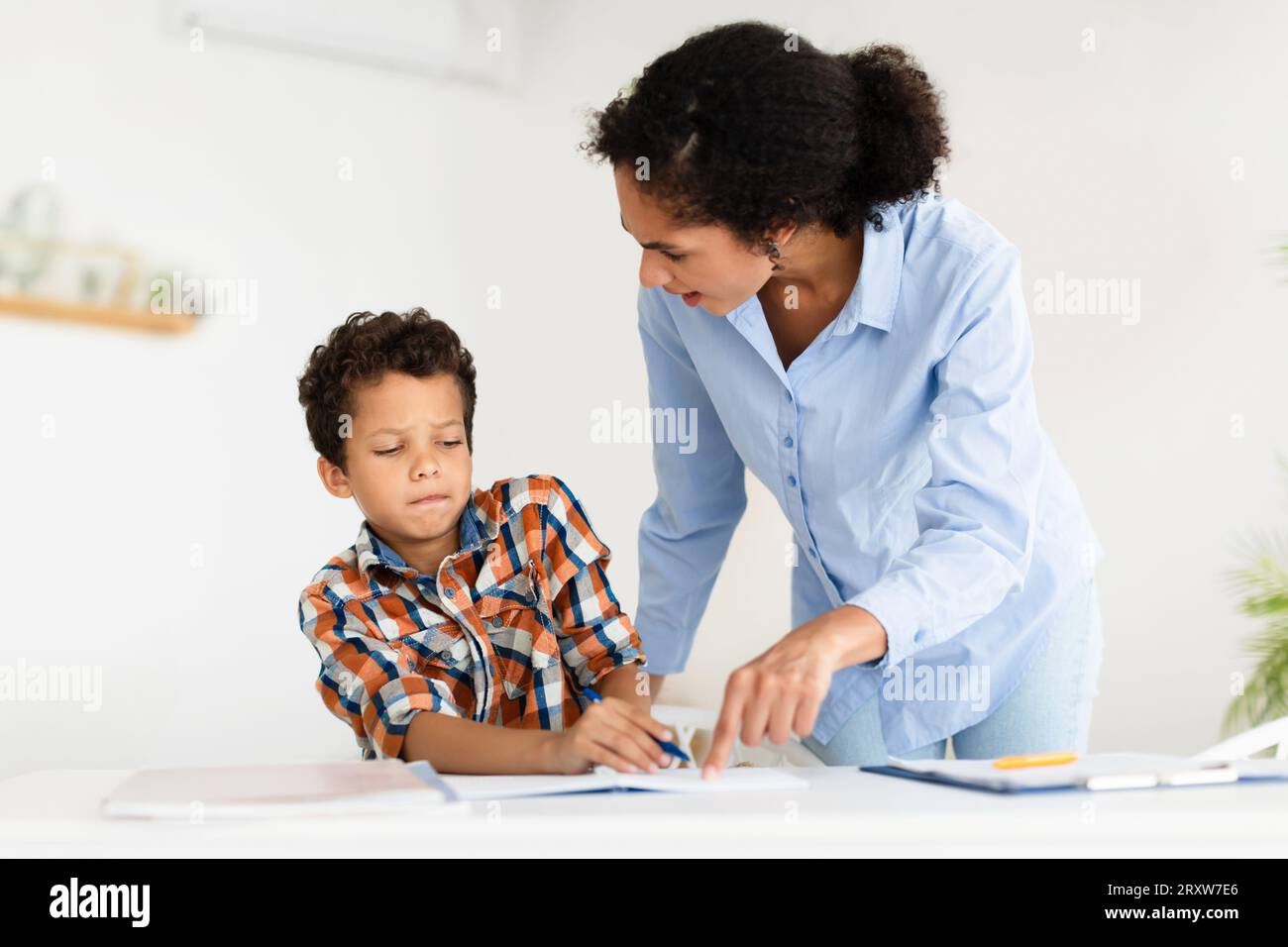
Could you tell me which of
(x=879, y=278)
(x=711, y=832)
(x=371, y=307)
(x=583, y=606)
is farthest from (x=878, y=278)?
(x=371, y=307)

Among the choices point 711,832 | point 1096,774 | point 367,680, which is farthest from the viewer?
point 367,680

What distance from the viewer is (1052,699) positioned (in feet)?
5.24

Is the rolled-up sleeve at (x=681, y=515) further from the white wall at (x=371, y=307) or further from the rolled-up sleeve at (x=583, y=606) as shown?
the white wall at (x=371, y=307)

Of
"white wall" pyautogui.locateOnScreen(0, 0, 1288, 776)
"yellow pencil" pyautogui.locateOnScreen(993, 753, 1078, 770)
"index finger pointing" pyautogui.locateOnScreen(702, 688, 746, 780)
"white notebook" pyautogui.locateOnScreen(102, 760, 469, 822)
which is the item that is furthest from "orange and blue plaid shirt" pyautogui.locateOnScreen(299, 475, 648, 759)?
"white wall" pyautogui.locateOnScreen(0, 0, 1288, 776)

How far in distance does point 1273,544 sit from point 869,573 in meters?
2.06

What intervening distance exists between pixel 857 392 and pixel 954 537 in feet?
1.17

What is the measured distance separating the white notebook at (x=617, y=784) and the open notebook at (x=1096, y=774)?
13 cm

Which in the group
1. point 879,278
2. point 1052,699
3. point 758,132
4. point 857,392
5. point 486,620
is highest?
point 758,132

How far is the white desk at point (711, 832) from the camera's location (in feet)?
2.66

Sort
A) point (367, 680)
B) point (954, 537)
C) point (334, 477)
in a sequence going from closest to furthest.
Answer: point (954, 537)
point (367, 680)
point (334, 477)

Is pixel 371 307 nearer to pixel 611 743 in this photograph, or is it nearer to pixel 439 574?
pixel 439 574

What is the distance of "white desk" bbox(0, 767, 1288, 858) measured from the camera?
31.9 inches

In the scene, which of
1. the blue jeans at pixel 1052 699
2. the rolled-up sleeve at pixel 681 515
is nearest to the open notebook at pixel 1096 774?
the blue jeans at pixel 1052 699

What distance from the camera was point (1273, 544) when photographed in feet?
10.6
